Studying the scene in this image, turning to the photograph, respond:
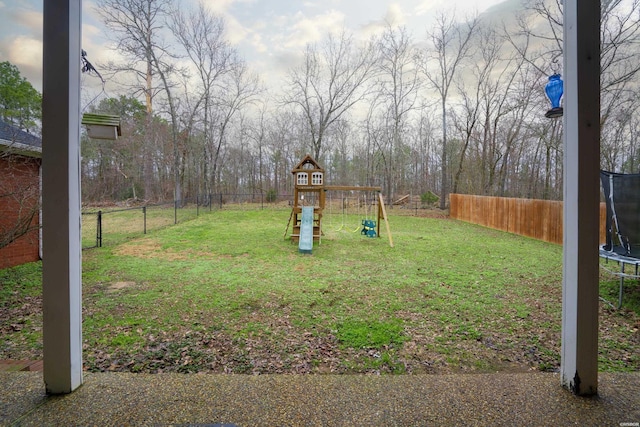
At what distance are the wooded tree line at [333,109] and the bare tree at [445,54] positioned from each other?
0.20 ft

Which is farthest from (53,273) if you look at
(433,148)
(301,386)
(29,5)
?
(433,148)

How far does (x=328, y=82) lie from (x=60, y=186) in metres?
16.2

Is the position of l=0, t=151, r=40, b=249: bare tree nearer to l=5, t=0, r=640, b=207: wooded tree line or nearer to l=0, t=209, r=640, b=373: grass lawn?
l=0, t=209, r=640, b=373: grass lawn

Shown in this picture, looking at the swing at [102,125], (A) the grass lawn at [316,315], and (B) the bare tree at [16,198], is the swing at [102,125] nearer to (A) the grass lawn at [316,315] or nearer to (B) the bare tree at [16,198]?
(B) the bare tree at [16,198]

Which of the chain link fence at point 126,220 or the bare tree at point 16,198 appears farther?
the chain link fence at point 126,220

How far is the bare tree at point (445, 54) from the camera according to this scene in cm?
1420

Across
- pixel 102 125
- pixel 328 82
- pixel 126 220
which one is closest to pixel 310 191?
pixel 102 125

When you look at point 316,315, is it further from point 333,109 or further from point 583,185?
point 333,109

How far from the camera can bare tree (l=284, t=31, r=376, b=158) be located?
14.5 metres

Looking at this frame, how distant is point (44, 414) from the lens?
3.37 ft

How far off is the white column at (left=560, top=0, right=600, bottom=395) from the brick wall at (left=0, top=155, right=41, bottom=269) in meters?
4.97

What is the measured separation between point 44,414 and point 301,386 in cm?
96

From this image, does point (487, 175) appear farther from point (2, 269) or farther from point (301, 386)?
point (2, 269)

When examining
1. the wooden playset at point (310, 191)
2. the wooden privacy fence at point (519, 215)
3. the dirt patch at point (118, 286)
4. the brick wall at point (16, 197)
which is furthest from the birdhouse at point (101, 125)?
the wooden privacy fence at point (519, 215)
